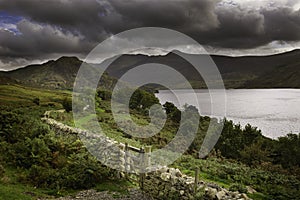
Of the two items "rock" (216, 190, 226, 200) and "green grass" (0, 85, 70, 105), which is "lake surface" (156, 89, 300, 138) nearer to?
"green grass" (0, 85, 70, 105)

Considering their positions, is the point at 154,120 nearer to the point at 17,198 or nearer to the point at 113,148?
the point at 113,148

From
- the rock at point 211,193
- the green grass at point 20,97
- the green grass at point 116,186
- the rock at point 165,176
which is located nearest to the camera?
the rock at point 211,193

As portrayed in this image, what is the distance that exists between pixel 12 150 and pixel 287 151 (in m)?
19.7

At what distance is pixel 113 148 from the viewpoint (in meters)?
15.3

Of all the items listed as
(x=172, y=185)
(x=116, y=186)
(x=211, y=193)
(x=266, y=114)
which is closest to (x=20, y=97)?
(x=266, y=114)

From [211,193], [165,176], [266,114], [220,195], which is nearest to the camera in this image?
[220,195]

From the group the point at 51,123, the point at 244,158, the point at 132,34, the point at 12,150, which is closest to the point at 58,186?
the point at 12,150

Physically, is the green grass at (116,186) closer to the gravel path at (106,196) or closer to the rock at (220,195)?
the gravel path at (106,196)

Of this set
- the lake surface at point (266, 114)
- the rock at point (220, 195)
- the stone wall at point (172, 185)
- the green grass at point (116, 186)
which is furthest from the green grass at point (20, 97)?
the rock at point (220, 195)

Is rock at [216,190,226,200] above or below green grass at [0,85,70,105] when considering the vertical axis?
above

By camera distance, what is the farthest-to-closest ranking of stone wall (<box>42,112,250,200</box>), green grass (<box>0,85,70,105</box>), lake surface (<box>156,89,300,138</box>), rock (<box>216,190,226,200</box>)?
1. green grass (<box>0,85,70,105</box>)
2. lake surface (<box>156,89,300,138</box>)
3. stone wall (<box>42,112,250,200</box>)
4. rock (<box>216,190,226,200</box>)

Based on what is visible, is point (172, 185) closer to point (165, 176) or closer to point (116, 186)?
point (165, 176)

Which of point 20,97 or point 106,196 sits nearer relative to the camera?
point 106,196

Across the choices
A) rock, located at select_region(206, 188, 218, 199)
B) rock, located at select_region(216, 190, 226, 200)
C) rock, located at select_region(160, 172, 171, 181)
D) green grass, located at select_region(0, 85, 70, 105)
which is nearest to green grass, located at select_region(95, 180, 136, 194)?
rock, located at select_region(160, 172, 171, 181)
